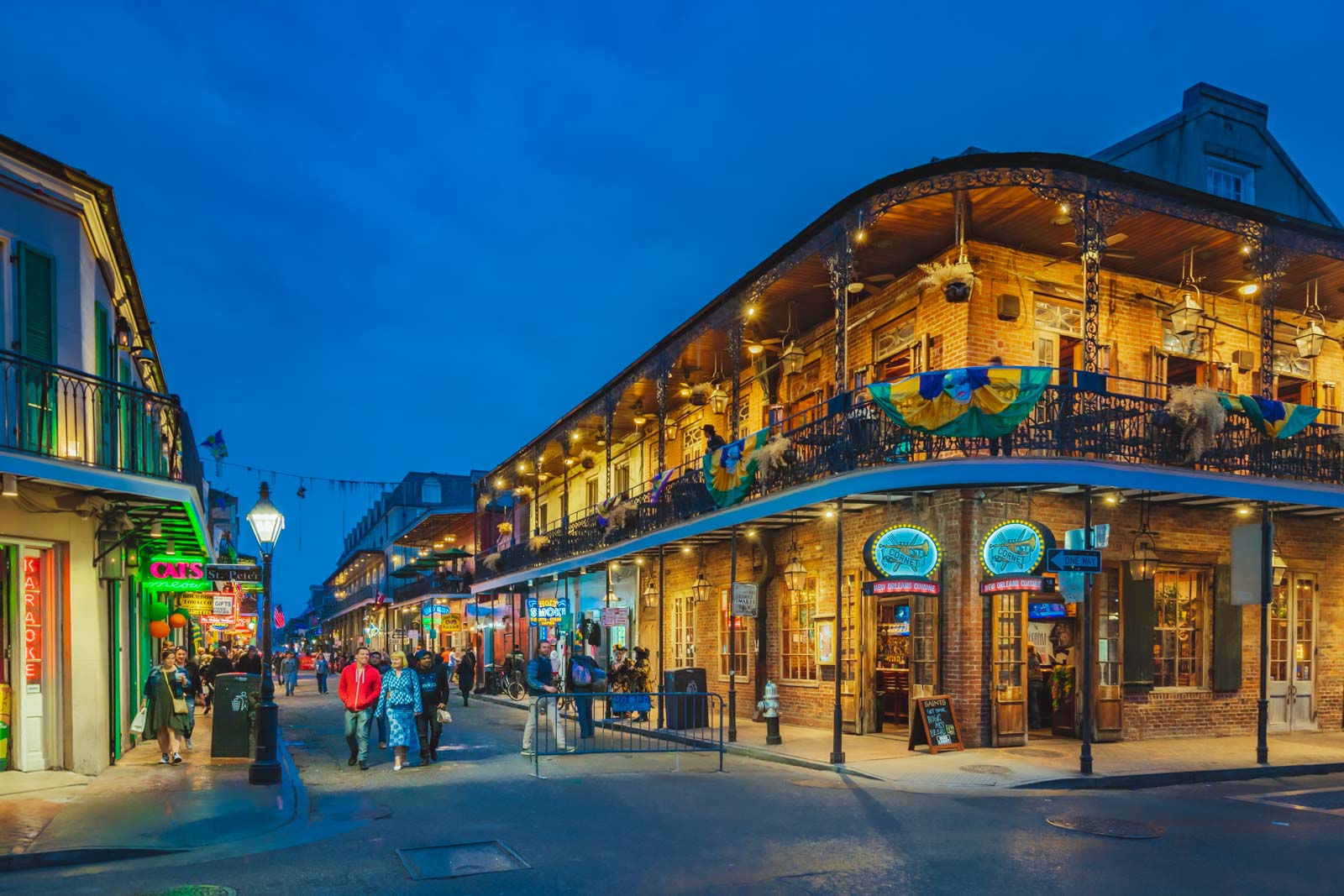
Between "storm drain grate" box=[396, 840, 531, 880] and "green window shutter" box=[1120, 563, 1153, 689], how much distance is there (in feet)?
36.8

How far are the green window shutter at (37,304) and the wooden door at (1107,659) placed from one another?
1437 centimetres

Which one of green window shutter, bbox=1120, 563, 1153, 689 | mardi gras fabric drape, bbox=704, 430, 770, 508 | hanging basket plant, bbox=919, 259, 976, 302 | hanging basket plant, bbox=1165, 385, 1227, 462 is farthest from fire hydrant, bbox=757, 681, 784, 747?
hanging basket plant, bbox=1165, 385, 1227, 462

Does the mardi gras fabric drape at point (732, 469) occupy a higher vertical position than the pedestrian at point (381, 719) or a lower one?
higher

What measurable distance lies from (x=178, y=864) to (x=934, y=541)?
34.4 feet

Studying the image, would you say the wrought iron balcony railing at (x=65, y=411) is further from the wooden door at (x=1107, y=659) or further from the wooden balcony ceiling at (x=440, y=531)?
the wooden balcony ceiling at (x=440, y=531)

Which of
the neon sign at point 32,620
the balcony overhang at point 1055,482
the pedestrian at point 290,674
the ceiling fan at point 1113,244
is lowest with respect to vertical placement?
the pedestrian at point 290,674

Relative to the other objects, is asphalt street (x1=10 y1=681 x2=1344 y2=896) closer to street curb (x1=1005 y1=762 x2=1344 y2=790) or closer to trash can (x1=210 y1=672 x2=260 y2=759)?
street curb (x1=1005 y1=762 x2=1344 y2=790)

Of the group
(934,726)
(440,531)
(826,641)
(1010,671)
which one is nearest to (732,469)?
(826,641)

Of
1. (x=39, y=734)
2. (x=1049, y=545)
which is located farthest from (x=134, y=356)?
(x=1049, y=545)

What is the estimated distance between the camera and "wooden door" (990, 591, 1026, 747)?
48.3ft

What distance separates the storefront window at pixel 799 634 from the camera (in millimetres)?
18906

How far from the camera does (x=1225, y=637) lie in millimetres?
16609

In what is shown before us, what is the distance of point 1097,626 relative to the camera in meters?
15.7

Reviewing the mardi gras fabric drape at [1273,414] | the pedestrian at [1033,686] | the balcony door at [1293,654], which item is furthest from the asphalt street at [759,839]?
the balcony door at [1293,654]
